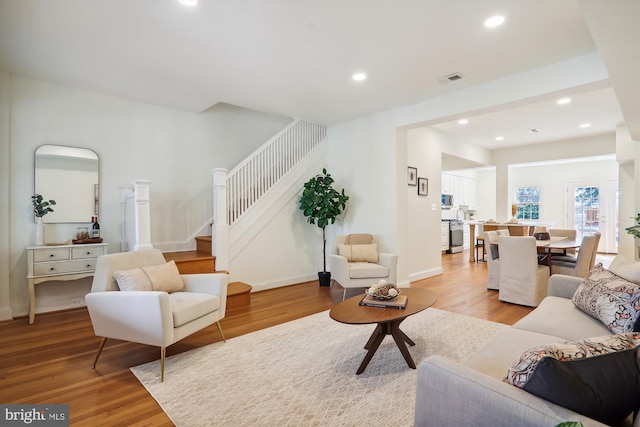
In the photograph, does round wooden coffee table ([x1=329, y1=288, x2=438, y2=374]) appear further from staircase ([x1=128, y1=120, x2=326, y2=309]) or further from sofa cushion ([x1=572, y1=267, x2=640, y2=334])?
staircase ([x1=128, y1=120, x2=326, y2=309])

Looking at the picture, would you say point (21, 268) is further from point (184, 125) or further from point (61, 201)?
point (184, 125)

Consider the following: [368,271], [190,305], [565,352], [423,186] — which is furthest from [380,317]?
[423,186]

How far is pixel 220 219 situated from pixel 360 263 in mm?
2032

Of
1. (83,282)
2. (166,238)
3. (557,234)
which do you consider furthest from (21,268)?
(557,234)

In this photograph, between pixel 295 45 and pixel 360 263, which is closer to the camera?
pixel 295 45

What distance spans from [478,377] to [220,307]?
2.32 meters

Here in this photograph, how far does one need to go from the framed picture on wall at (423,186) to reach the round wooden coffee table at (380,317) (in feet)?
10.5

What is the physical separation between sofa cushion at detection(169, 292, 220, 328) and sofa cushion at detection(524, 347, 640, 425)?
2.33 meters

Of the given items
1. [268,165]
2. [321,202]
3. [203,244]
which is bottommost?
[203,244]

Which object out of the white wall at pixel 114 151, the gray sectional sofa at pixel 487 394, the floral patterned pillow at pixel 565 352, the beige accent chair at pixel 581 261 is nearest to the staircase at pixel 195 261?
the white wall at pixel 114 151

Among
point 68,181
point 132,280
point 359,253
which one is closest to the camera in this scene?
point 132,280

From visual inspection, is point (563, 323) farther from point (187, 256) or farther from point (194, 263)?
point (187, 256)

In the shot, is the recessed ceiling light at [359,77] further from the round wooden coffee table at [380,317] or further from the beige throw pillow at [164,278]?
the beige throw pillow at [164,278]

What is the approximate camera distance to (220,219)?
4.37m
